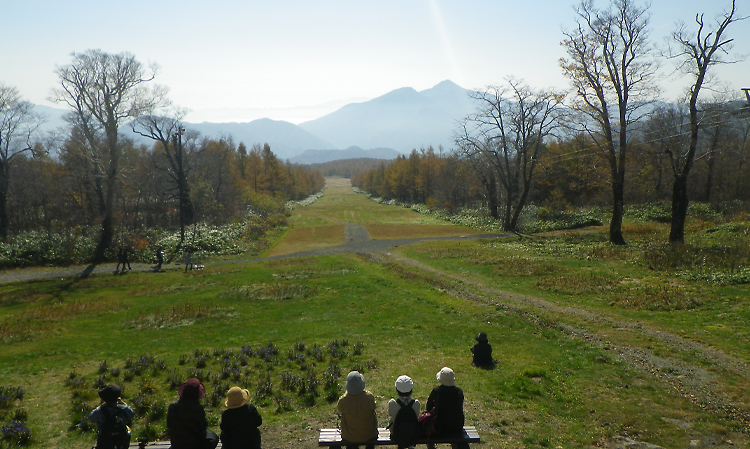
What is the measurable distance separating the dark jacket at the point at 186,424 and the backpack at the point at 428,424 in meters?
3.24

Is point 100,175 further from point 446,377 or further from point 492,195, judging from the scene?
point 492,195

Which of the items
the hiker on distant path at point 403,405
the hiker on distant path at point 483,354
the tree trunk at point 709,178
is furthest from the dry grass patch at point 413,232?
the hiker on distant path at point 403,405

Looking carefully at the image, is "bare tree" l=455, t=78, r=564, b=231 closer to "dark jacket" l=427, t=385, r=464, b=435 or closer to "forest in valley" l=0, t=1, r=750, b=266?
"forest in valley" l=0, t=1, r=750, b=266

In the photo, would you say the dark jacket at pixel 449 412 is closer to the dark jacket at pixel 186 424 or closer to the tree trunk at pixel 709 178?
the dark jacket at pixel 186 424

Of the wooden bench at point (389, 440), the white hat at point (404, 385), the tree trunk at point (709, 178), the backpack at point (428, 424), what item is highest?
the tree trunk at point (709, 178)

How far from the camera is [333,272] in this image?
2869 cm

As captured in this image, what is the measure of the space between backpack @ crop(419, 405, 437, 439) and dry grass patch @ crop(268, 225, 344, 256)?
117ft

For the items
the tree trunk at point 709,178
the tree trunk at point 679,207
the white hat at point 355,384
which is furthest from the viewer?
the tree trunk at point 709,178

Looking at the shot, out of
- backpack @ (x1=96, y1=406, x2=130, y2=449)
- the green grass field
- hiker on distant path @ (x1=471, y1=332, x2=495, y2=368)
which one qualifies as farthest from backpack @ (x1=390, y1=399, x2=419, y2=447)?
hiker on distant path @ (x1=471, y1=332, x2=495, y2=368)

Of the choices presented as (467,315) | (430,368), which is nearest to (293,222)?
(467,315)

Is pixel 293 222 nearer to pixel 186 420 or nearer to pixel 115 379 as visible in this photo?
pixel 115 379

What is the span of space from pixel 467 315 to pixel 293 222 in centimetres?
5460

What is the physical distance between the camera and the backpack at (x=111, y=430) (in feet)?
19.1

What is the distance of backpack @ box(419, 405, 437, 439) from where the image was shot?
243 inches
